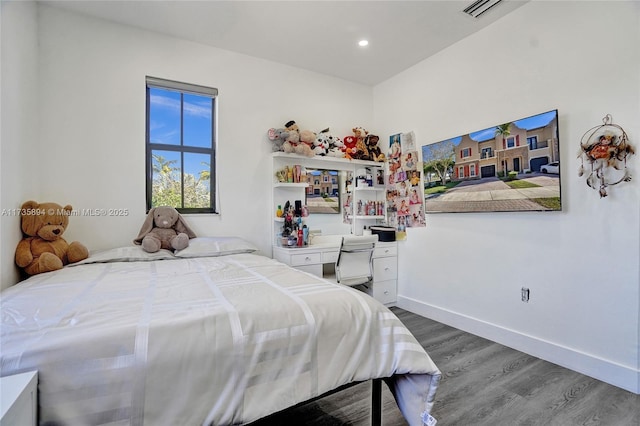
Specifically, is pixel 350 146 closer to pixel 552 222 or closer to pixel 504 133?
pixel 504 133

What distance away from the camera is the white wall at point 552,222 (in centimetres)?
201

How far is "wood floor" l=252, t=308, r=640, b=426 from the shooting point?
1675mm

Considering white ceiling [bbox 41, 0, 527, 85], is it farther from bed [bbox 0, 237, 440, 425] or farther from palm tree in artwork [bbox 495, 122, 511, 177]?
bed [bbox 0, 237, 440, 425]

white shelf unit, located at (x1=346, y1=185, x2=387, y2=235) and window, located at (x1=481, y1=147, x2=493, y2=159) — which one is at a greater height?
window, located at (x1=481, y1=147, x2=493, y2=159)

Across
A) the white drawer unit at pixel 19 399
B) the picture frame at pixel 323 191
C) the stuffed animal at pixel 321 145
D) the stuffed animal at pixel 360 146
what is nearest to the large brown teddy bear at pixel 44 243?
the white drawer unit at pixel 19 399

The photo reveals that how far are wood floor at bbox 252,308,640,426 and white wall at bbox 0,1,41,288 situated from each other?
6.38ft

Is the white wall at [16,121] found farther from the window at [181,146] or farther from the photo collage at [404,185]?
the photo collage at [404,185]

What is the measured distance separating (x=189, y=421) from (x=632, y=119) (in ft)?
9.60

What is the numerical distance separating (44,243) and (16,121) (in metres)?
0.84

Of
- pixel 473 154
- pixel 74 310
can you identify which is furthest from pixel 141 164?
pixel 473 154

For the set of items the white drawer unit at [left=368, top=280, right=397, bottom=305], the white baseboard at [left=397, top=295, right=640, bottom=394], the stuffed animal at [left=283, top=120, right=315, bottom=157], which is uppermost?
the stuffed animal at [left=283, top=120, right=315, bottom=157]

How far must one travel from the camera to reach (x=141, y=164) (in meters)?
2.80

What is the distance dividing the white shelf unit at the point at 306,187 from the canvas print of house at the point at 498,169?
0.79 meters

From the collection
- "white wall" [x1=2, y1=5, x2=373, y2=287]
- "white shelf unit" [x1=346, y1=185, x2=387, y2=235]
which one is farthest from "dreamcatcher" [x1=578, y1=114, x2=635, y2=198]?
"white wall" [x1=2, y1=5, x2=373, y2=287]
